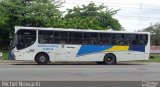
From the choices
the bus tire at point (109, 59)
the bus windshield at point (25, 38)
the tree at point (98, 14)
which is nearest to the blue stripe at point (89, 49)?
the bus tire at point (109, 59)

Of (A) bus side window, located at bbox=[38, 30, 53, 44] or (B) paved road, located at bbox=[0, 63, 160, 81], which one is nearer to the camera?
(B) paved road, located at bbox=[0, 63, 160, 81]

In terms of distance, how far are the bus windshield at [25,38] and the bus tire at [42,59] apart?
121cm

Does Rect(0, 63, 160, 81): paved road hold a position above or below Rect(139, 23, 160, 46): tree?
below

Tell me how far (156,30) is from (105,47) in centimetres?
6698

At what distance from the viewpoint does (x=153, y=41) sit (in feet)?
291

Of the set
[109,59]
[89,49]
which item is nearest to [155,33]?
[109,59]

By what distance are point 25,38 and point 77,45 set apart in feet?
13.1

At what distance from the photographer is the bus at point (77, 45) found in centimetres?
3011

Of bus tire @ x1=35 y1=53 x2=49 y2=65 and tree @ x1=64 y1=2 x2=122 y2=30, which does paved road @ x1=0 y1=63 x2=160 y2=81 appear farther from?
tree @ x1=64 y1=2 x2=122 y2=30

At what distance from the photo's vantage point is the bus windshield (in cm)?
2981

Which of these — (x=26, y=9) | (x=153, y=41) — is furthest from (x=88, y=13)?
(x=153, y=41)

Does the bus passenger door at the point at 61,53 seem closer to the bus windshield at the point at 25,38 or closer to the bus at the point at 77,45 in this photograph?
the bus at the point at 77,45

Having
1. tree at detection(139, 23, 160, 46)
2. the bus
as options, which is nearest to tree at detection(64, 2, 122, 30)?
the bus

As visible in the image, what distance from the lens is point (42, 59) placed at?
30.7 meters
